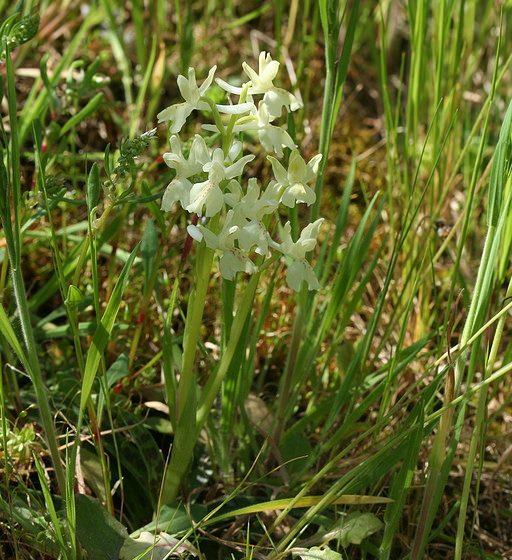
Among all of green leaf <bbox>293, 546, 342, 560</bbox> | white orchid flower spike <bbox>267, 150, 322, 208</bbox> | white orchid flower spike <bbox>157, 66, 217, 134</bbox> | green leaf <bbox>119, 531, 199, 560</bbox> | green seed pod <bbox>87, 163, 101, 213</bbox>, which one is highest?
white orchid flower spike <bbox>157, 66, 217, 134</bbox>

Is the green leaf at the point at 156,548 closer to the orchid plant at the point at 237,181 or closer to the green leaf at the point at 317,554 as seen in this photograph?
the green leaf at the point at 317,554

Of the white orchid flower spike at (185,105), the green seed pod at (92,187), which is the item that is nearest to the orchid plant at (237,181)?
the white orchid flower spike at (185,105)

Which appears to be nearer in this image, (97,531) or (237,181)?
(237,181)

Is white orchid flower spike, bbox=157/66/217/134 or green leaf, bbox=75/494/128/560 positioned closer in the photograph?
white orchid flower spike, bbox=157/66/217/134

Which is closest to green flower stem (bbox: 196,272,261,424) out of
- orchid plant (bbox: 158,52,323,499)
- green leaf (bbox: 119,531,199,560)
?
orchid plant (bbox: 158,52,323,499)

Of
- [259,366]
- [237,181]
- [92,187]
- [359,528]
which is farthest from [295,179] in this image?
[259,366]

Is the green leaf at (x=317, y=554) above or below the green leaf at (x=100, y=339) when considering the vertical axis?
below

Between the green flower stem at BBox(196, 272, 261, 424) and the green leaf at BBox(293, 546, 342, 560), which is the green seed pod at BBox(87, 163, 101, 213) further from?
the green leaf at BBox(293, 546, 342, 560)

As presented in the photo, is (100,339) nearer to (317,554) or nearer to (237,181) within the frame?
(237,181)

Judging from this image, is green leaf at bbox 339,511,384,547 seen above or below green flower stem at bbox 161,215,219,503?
below
